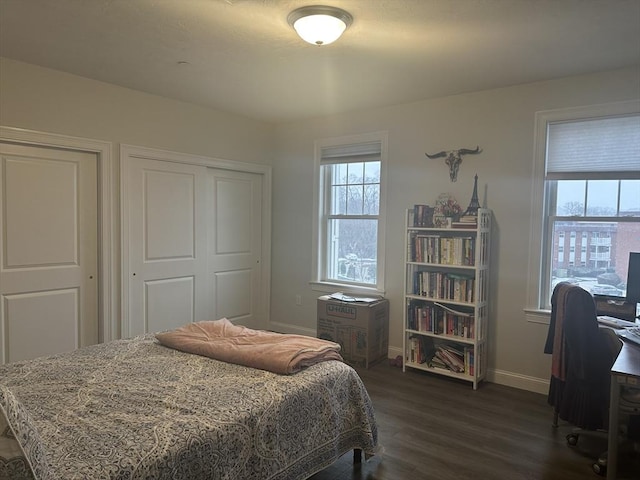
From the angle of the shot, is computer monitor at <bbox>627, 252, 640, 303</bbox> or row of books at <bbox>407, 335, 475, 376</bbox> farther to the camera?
row of books at <bbox>407, 335, 475, 376</bbox>

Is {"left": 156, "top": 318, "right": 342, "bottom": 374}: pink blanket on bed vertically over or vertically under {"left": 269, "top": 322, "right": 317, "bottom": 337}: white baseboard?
over

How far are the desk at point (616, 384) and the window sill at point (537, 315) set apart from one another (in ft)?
4.24

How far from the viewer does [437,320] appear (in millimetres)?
3762

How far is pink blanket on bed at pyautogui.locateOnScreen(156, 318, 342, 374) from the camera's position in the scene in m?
2.18

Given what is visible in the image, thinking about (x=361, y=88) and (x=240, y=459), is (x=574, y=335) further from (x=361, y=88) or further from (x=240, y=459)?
(x=361, y=88)

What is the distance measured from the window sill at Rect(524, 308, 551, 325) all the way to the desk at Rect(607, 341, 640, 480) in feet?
4.24

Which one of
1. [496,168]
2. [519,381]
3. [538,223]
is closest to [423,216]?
[496,168]

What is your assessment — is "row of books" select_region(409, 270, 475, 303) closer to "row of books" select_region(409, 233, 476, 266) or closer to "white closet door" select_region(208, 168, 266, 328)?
"row of books" select_region(409, 233, 476, 266)

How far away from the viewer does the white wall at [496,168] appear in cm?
345

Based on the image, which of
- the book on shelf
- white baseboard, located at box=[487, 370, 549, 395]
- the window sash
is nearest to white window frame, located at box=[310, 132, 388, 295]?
the book on shelf

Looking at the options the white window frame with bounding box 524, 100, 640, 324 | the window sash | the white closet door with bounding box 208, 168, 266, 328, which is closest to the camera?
the window sash

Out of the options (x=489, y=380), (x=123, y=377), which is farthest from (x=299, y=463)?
(x=489, y=380)

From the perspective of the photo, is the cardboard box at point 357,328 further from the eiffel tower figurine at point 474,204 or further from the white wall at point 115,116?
the white wall at point 115,116

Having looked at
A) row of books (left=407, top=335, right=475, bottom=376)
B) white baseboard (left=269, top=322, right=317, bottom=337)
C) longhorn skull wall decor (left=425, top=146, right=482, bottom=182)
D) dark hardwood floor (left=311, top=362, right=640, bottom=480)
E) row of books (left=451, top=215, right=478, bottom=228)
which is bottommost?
dark hardwood floor (left=311, top=362, right=640, bottom=480)
